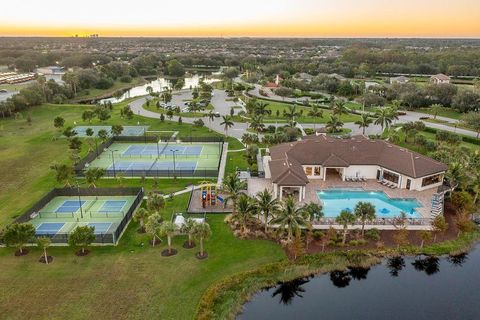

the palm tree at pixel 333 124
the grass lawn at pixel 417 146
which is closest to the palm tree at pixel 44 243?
the palm tree at pixel 333 124

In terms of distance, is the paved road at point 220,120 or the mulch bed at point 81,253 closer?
the mulch bed at point 81,253

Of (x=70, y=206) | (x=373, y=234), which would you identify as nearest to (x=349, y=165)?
(x=373, y=234)

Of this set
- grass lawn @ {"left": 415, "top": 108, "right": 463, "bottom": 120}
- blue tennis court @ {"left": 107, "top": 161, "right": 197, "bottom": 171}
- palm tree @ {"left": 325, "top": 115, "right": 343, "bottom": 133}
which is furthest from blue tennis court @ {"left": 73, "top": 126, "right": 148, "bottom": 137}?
grass lawn @ {"left": 415, "top": 108, "right": 463, "bottom": 120}

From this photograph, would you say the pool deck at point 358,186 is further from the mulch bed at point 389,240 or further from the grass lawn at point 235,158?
the grass lawn at point 235,158

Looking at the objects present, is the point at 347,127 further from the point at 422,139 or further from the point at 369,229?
the point at 369,229

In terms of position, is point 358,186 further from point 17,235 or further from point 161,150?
point 17,235

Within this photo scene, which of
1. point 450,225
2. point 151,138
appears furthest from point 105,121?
point 450,225

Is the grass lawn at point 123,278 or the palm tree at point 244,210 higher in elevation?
the palm tree at point 244,210
